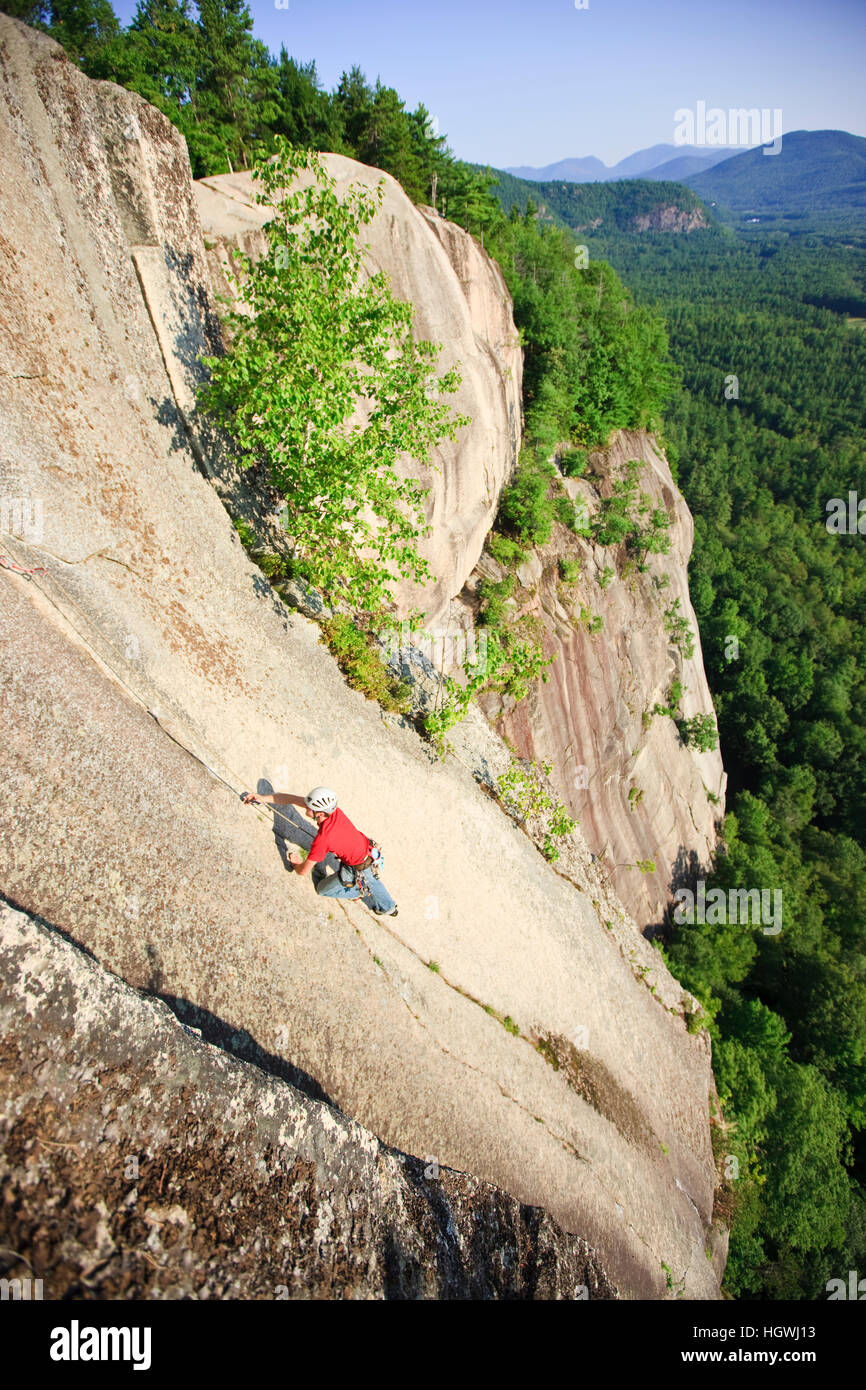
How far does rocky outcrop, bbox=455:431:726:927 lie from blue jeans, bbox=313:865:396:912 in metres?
6.43

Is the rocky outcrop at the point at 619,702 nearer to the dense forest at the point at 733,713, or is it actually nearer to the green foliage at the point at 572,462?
the green foliage at the point at 572,462

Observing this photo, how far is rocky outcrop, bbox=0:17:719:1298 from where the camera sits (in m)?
5.05

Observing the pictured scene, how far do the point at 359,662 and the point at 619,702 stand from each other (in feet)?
42.0

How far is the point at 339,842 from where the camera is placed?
19.7ft

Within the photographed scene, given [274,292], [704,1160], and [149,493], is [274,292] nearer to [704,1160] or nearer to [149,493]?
[149,493]

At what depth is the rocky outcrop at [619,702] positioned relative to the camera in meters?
15.1

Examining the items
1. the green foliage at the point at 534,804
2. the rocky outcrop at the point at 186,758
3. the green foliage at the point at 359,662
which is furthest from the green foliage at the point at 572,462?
the rocky outcrop at the point at 186,758

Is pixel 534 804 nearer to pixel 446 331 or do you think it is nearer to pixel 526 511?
pixel 526 511

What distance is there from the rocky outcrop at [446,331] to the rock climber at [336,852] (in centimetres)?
548

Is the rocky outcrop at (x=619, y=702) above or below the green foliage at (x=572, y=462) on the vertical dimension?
below

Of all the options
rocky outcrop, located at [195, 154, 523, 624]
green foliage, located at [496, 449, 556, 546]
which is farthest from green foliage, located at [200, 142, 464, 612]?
green foliage, located at [496, 449, 556, 546]

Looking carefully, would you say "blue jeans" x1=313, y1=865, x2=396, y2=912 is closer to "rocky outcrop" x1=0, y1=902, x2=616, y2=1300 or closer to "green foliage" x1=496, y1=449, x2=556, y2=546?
"rocky outcrop" x1=0, y1=902, x2=616, y2=1300

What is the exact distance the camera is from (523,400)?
18828 mm
